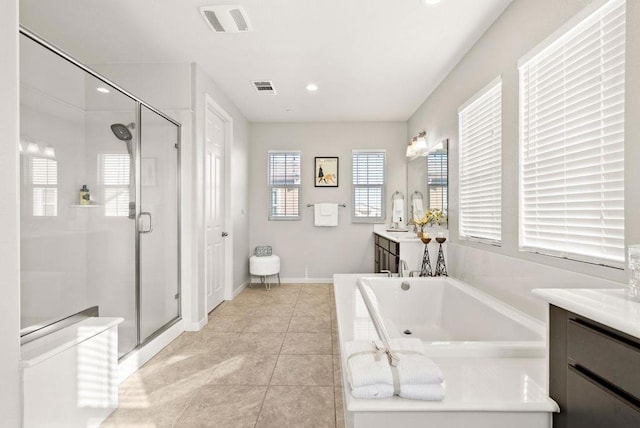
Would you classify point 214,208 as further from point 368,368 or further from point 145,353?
point 368,368

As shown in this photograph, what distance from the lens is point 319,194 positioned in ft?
17.4

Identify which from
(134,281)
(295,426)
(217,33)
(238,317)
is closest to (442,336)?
(295,426)

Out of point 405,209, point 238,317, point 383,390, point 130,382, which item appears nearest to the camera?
point 383,390

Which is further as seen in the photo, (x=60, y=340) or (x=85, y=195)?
(x=85, y=195)

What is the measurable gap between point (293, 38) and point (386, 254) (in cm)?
259

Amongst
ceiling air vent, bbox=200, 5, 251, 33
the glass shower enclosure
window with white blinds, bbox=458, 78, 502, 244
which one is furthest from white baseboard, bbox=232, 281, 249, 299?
ceiling air vent, bbox=200, 5, 251, 33

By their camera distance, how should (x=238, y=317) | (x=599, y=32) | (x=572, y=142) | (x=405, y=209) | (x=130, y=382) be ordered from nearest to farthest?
(x=599, y=32) → (x=572, y=142) → (x=130, y=382) → (x=238, y=317) → (x=405, y=209)

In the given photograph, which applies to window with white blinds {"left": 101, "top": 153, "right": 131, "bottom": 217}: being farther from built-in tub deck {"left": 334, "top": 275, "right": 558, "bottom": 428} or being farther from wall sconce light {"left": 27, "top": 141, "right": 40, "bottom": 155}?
built-in tub deck {"left": 334, "top": 275, "right": 558, "bottom": 428}

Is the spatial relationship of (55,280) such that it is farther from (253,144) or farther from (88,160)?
(253,144)

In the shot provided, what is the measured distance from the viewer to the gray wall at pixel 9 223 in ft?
4.23

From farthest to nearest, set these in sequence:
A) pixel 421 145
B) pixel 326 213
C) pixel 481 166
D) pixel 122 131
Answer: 1. pixel 326 213
2. pixel 421 145
3. pixel 122 131
4. pixel 481 166

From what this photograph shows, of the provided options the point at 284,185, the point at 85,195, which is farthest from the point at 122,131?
the point at 284,185

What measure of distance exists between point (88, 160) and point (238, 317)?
203 centimetres

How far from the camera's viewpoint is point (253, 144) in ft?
17.5
